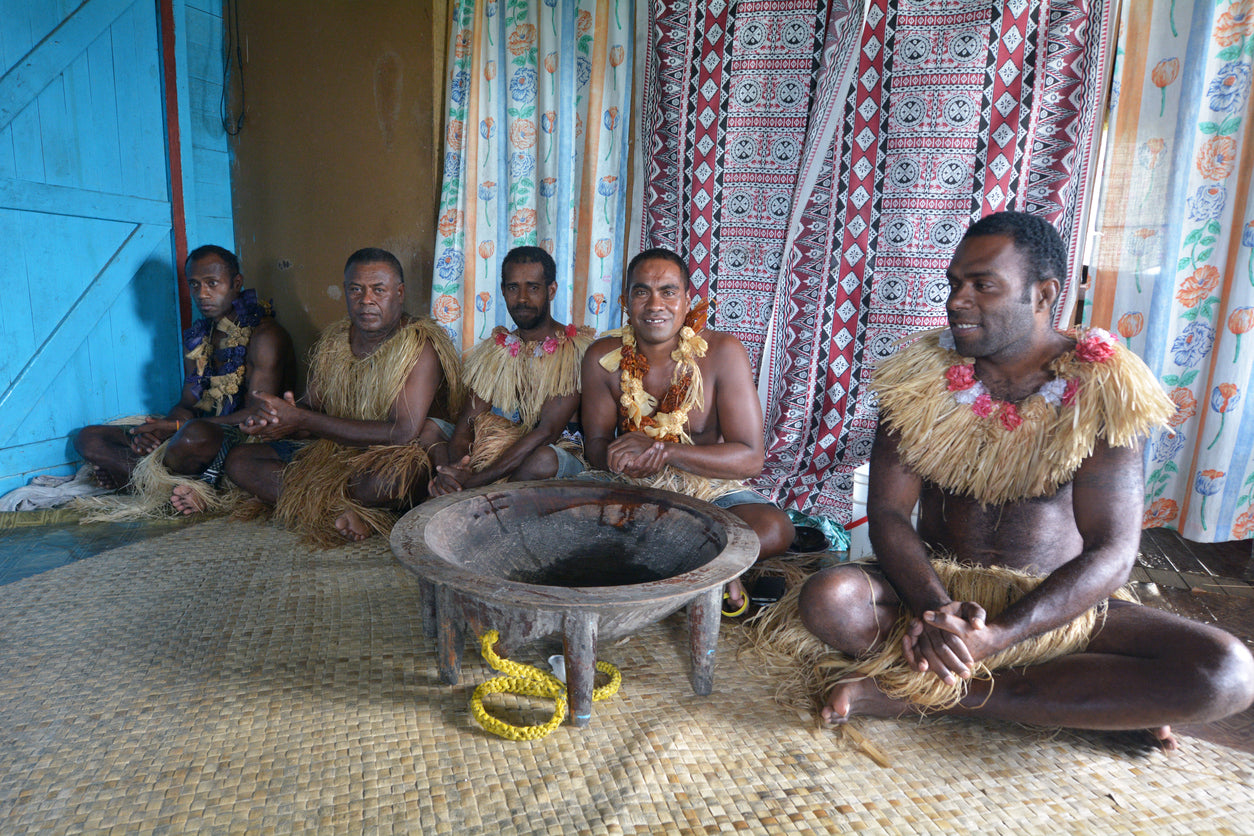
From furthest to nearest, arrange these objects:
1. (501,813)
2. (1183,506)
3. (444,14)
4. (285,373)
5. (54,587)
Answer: (285,373) < (444,14) < (1183,506) < (54,587) < (501,813)

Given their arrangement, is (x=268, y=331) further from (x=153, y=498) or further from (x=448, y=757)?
(x=448, y=757)

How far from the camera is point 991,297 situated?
1.80 meters

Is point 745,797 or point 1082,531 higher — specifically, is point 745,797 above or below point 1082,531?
below

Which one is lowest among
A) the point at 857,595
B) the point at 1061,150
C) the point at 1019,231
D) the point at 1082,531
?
the point at 857,595

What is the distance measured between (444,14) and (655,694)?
3.15 m

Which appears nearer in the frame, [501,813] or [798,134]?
[501,813]

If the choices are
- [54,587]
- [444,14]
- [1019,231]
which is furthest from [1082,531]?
[444,14]

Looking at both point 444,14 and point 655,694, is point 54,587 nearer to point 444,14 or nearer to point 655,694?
point 655,694

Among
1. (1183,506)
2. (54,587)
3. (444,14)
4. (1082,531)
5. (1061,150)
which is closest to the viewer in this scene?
(1082,531)

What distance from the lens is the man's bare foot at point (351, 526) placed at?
289cm

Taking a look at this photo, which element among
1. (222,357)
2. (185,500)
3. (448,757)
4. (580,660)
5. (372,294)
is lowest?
(448,757)

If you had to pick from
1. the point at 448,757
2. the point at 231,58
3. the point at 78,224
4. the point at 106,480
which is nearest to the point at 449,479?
the point at 448,757

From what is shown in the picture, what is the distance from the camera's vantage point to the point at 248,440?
11.6ft

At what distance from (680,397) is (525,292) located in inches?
33.3
